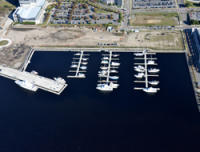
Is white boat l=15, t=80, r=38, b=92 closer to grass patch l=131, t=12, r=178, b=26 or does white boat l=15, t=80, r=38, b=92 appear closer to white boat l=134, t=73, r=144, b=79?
white boat l=134, t=73, r=144, b=79

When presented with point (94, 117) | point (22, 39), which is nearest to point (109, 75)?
point (94, 117)

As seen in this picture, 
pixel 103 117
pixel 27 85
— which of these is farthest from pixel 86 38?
pixel 103 117

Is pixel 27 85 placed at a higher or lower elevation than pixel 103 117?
higher

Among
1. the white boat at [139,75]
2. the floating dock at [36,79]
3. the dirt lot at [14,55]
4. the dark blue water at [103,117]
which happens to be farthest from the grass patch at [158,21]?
the dirt lot at [14,55]

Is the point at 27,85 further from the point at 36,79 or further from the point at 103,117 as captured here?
the point at 103,117

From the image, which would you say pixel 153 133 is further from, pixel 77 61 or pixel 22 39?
pixel 22 39

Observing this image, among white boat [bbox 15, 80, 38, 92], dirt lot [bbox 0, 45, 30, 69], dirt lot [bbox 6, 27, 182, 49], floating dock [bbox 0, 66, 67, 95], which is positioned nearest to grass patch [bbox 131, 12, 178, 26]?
dirt lot [bbox 6, 27, 182, 49]
